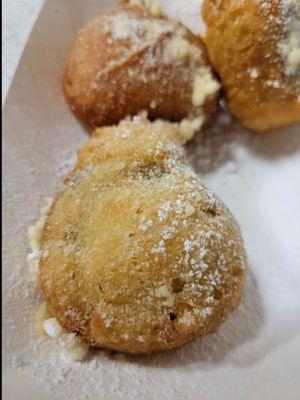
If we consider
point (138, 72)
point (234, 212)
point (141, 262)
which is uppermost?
point (138, 72)

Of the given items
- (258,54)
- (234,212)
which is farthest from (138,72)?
(234,212)

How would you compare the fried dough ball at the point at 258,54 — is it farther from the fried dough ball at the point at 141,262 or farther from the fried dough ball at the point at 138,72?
the fried dough ball at the point at 141,262

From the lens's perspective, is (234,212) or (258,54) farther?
(234,212)

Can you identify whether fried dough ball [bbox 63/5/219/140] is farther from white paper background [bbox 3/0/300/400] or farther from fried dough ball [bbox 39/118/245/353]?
fried dough ball [bbox 39/118/245/353]

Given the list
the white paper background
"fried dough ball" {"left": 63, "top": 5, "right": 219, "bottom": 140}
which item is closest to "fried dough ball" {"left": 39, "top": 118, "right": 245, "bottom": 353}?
the white paper background

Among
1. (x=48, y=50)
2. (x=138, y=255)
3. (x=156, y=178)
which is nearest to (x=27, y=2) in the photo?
(x=48, y=50)

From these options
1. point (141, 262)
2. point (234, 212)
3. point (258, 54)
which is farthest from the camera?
point (234, 212)

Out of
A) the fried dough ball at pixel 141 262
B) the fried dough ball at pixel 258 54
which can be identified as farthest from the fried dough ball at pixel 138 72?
the fried dough ball at pixel 141 262

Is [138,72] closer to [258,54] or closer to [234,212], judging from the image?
[258,54]
